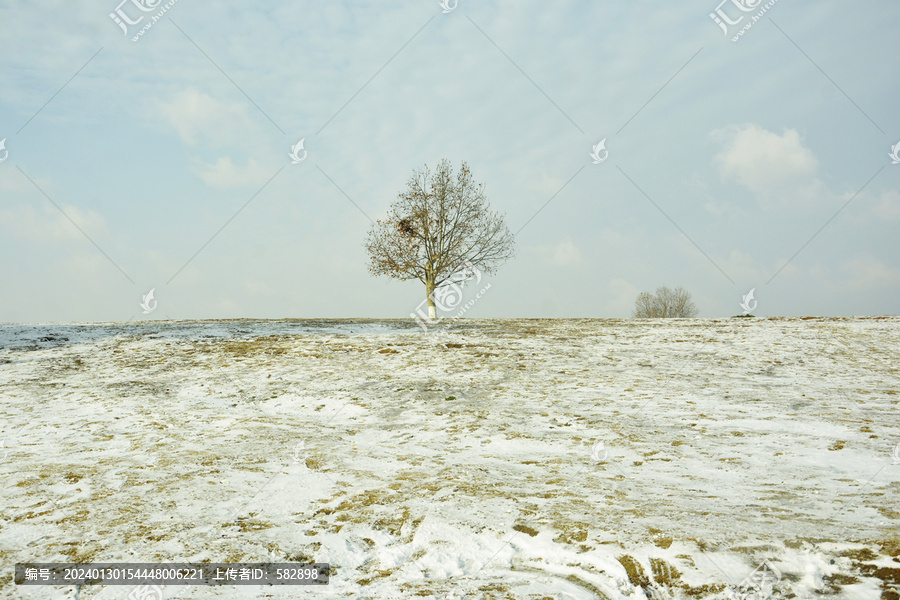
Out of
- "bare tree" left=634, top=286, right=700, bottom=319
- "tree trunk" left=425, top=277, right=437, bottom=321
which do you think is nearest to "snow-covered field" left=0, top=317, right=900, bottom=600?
"tree trunk" left=425, top=277, right=437, bottom=321

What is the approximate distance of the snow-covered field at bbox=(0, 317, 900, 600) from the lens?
14.6 feet

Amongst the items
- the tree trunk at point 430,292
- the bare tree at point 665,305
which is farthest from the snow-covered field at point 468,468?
the bare tree at point 665,305

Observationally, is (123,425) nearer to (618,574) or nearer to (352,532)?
(352,532)

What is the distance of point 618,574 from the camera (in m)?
4.34

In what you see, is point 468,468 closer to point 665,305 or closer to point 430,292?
point 430,292

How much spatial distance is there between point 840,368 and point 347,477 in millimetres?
14706

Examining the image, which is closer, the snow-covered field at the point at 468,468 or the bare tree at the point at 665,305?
the snow-covered field at the point at 468,468

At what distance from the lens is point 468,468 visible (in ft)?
24.7

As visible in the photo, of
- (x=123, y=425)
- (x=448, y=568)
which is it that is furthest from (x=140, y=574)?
(x=123, y=425)

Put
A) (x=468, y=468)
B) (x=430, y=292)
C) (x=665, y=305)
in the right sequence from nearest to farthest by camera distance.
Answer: (x=468, y=468) → (x=430, y=292) → (x=665, y=305)

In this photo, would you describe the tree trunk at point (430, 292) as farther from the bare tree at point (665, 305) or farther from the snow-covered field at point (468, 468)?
the bare tree at point (665, 305)

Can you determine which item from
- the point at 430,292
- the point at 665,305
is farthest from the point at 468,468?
the point at 665,305

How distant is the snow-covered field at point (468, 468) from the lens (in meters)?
4.45

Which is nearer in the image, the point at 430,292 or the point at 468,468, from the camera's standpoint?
the point at 468,468
